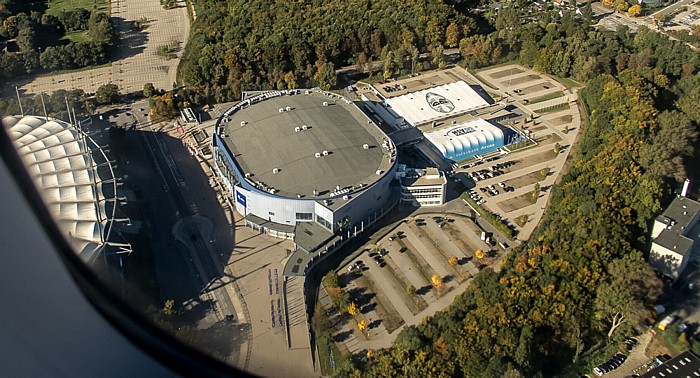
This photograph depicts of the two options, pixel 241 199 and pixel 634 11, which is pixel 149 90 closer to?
pixel 241 199

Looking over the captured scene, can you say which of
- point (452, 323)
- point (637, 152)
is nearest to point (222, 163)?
point (452, 323)

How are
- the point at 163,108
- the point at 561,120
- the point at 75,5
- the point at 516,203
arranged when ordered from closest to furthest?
the point at 516,203
the point at 163,108
the point at 561,120
the point at 75,5

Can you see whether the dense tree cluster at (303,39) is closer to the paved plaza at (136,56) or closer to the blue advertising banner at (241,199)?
the paved plaza at (136,56)

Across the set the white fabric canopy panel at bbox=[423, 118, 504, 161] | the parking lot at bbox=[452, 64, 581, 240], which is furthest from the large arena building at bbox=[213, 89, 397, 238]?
the parking lot at bbox=[452, 64, 581, 240]

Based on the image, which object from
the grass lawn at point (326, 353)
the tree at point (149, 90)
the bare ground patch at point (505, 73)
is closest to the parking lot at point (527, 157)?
the bare ground patch at point (505, 73)

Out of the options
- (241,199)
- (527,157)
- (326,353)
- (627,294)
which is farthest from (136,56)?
(627,294)

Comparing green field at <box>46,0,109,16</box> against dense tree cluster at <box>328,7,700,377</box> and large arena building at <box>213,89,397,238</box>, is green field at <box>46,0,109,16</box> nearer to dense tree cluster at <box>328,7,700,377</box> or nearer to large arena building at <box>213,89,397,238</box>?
large arena building at <box>213,89,397,238</box>

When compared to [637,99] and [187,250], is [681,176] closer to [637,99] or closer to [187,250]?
[637,99]

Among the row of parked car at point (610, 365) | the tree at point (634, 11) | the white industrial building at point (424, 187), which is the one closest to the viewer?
the row of parked car at point (610, 365)
